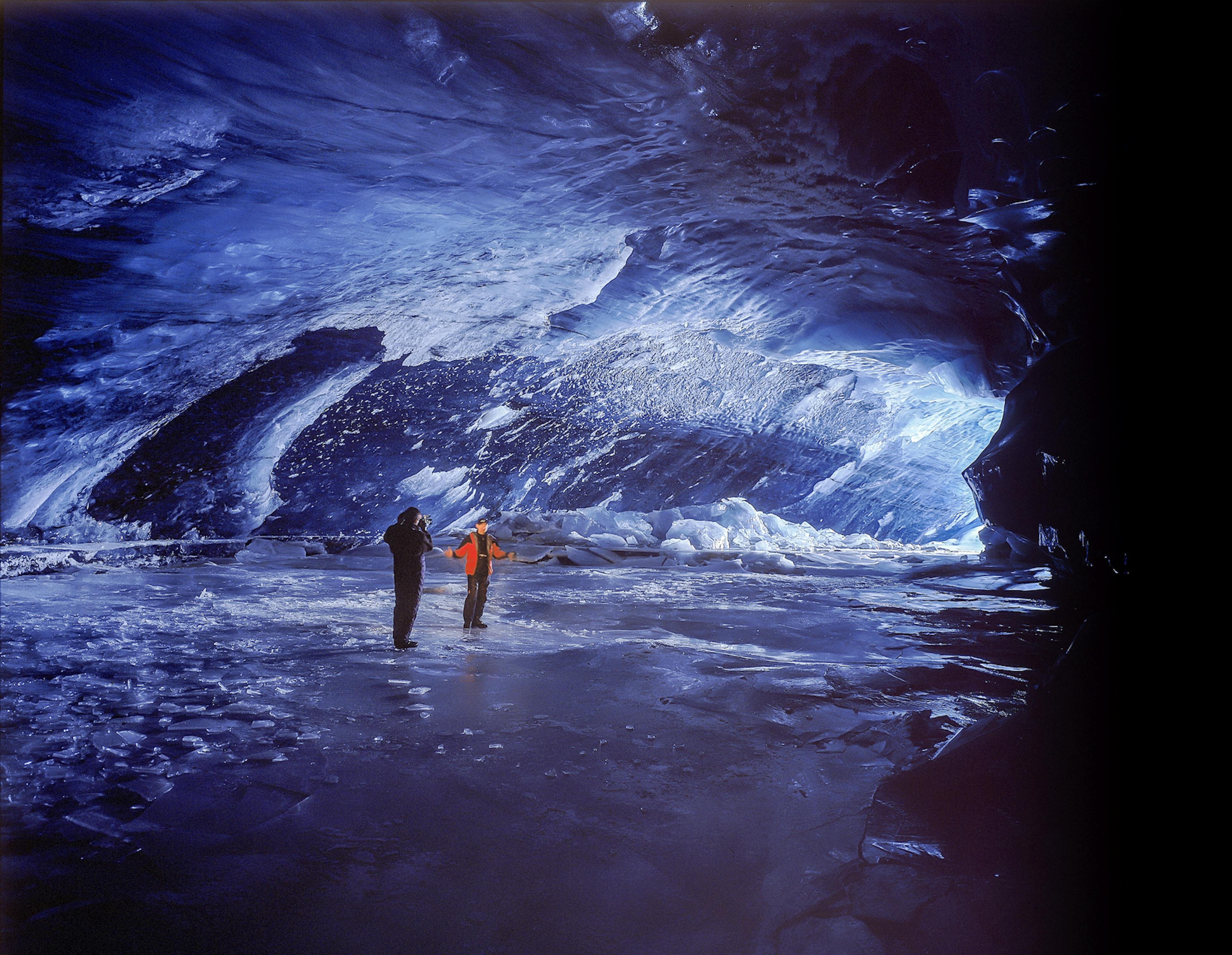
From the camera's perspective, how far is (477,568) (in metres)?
6.03

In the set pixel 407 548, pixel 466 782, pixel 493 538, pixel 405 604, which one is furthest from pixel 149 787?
pixel 493 538

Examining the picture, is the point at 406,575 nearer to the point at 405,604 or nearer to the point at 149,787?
the point at 405,604

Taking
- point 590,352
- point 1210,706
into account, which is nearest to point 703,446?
point 590,352

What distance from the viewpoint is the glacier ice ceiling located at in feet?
13.5

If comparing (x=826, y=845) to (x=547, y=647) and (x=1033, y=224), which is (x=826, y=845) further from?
(x=1033, y=224)

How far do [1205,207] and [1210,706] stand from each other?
326 cm

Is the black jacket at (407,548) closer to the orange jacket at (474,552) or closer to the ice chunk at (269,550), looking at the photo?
the orange jacket at (474,552)

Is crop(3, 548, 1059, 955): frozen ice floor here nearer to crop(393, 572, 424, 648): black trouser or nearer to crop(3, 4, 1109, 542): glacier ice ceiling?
crop(393, 572, 424, 648): black trouser

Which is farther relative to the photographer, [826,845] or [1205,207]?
[1205,207]

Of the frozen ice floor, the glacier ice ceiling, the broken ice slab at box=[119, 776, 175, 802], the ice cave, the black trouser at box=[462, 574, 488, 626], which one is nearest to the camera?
the frozen ice floor

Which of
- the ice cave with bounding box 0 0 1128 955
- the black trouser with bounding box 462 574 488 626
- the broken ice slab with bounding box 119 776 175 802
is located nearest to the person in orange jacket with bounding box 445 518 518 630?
the black trouser with bounding box 462 574 488 626

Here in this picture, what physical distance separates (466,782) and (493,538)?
4591 millimetres

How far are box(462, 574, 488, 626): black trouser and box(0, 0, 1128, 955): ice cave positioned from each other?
0.28 meters

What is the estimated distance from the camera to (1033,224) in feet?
19.5
